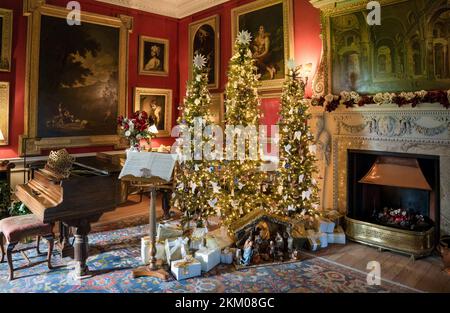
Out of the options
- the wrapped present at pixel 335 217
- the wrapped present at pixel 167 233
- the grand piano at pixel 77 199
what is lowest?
the wrapped present at pixel 167 233

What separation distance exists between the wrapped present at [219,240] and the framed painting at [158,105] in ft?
16.6

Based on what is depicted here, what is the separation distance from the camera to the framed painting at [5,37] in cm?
715

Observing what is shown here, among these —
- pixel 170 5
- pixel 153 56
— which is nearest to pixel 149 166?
pixel 153 56

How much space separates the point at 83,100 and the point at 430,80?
24.4 ft

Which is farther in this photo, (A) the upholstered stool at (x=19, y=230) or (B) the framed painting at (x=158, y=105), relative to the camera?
(B) the framed painting at (x=158, y=105)

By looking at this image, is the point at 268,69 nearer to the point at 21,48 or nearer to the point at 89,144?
the point at 89,144

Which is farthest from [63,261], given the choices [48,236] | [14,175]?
[14,175]

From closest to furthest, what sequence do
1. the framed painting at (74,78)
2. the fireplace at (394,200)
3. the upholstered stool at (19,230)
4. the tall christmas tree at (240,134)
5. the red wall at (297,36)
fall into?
the upholstered stool at (19,230), the fireplace at (394,200), the tall christmas tree at (240,134), the red wall at (297,36), the framed painting at (74,78)

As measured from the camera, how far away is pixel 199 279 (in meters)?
4.24

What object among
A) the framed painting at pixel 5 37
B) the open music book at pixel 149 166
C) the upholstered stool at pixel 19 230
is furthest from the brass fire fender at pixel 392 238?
the framed painting at pixel 5 37

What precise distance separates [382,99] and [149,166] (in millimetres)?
3947

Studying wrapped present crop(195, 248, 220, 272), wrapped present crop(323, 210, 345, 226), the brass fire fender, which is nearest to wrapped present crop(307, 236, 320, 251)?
wrapped present crop(323, 210, 345, 226)

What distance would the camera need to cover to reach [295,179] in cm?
577

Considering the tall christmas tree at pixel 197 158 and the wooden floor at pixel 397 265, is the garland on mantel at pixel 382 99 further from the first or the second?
the wooden floor at pixel 397 265
